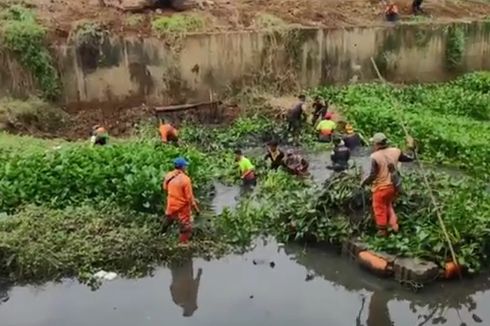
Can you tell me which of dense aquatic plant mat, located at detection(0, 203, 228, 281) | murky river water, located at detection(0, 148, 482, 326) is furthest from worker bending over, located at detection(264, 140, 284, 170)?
murky river water, located at detection(0, 148, 482, 326)

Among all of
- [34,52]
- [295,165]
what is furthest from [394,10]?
[34,52]

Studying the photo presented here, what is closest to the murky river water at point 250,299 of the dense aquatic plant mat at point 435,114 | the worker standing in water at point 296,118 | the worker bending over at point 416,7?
the dense aquatic plant mat at point 435,114

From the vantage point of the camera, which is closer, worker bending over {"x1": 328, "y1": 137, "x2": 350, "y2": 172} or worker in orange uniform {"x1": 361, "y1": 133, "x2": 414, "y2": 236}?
worker in orange uniform {"x1": 361, "y1": 133, "x2": 414, "y2": 236}

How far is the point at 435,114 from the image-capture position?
19.6m

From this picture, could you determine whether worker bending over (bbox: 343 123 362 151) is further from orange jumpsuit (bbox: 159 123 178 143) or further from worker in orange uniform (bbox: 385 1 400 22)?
worker in orange uniform (bbox: 385 1 400 22)

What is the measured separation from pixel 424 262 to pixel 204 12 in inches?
553

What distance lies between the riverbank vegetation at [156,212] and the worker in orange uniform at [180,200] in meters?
0.27

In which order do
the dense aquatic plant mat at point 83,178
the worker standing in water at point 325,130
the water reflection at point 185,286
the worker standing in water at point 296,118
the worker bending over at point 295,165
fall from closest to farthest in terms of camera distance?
the water reflection at point 185,286
the dense aquatic plant mat at point 83,178
the worker bending over at point 295,165
the worker standing in water at point 325,130
the worker standing in water at point 296,118

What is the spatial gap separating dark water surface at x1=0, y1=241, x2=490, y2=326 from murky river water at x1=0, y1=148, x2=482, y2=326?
0.04 feet

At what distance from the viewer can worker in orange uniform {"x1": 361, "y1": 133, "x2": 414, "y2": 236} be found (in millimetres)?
10977

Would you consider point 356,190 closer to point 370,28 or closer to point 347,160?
point 347,160

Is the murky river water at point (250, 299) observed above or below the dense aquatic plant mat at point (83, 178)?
below

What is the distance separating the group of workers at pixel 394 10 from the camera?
23.6 metres

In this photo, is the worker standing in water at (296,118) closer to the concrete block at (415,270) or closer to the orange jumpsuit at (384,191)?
the orange jumpsuit at (384,191)
